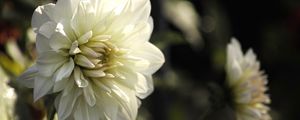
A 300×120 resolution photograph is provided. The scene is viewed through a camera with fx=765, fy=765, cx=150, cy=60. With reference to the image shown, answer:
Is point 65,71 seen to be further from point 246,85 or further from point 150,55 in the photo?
point 246,85

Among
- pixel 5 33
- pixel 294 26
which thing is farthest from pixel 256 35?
pixel 5 33

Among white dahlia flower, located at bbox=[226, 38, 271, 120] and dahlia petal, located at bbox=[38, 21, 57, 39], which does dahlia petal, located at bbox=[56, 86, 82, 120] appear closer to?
dahlia petal, located at bbox=[38, 21, 57, 39]

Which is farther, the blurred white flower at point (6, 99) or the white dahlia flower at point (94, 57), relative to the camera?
the blurred white flower at point (6, 99)

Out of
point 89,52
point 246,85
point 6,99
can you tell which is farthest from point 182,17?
point 89,52

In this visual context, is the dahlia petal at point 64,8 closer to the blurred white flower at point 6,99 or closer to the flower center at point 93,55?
the flower center at point 93,55

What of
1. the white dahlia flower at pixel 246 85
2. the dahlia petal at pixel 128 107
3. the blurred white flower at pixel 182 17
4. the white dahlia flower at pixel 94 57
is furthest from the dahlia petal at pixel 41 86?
the blurred white flower at pixel 182 17

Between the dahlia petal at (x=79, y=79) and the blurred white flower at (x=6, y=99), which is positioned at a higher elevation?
the dahlia petal at (x=79, y=79)

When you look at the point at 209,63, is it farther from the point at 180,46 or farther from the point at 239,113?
the point at 239,113
